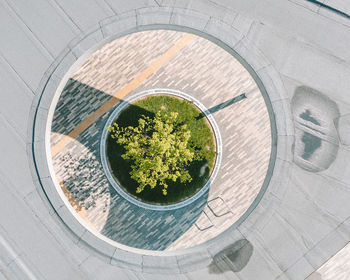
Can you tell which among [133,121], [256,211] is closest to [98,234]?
[133,121]

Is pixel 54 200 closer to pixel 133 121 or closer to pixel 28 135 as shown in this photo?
pixel 28 135

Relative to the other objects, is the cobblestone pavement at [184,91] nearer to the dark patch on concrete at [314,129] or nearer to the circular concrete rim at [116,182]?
the circular concrete rim at [116,182]

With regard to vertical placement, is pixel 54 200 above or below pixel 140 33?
below

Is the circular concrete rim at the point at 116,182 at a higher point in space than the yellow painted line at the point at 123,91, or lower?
lower

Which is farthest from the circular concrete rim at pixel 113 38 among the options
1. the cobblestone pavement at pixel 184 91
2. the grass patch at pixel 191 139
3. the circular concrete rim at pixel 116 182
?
the grass patch at pixel 191 139

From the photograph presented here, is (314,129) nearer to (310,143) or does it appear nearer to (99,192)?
(310,143)

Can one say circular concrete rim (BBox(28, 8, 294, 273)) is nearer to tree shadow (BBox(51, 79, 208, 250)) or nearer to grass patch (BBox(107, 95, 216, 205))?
tree shadow (BBox(51, 79, 208, 250))
